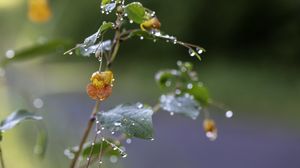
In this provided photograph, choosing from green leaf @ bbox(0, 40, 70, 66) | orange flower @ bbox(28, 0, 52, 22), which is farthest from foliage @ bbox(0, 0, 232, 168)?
orange flower @ bbox(28, 0, 52, 22)

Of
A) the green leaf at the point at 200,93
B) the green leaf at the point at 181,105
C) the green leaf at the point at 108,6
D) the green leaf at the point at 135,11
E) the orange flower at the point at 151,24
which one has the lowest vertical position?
the green leaf at the point at 108,6

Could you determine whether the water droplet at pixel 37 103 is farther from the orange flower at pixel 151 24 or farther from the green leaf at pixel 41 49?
the orange flower at pixel 151 24

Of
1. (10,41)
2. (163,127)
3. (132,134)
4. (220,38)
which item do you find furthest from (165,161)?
(10,41)

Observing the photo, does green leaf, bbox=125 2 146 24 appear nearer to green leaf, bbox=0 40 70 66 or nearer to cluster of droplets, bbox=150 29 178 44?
cluster of droplets, bbox=150 29 178 44

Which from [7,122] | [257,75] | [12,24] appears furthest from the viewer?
[12,24]

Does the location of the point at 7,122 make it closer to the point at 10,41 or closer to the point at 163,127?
the point at 163,127

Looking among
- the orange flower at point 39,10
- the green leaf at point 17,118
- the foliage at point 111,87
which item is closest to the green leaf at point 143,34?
the foliage at point 111,87
